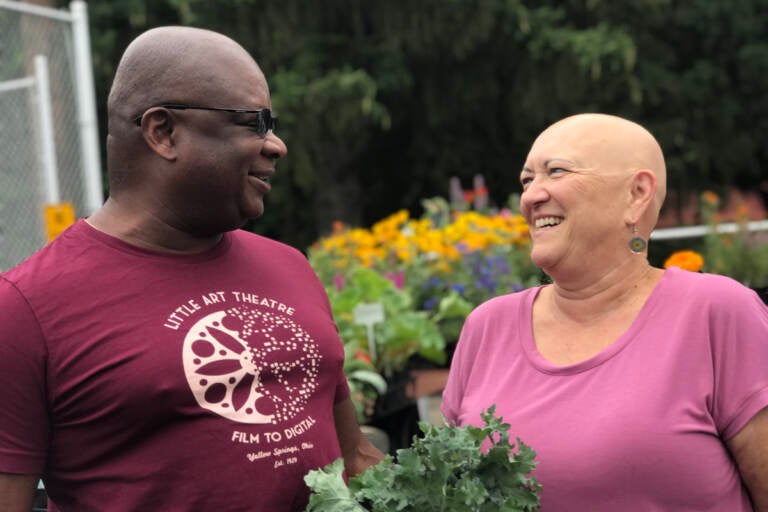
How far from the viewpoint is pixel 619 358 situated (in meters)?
2.16

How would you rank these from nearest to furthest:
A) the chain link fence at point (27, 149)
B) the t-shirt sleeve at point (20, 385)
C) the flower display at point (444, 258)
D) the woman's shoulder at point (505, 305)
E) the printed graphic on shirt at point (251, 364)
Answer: the t-shirt sleeve at point (20, 385) → the printed graphic on shirt at point (251, 364) → the woman's shoulder at point (505, 305) → the flower display at point (444, 258) → the chain link fence at point (27, 149)

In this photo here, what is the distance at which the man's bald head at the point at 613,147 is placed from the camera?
7.23 ft

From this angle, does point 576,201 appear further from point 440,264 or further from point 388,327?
point 440,264

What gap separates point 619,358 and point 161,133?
1.04 m

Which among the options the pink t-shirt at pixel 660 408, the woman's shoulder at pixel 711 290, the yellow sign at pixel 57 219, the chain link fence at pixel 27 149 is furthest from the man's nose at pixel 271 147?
the chain link fence at pixel 27 149

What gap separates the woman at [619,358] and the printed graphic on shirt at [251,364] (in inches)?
16.3

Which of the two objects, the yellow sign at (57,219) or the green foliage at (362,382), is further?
the yellow sign at (57,219)

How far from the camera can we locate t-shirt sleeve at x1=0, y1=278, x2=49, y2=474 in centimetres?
185

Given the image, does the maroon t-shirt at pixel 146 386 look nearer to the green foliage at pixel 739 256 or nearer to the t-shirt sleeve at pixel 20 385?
the t-shirt sleeve at pixel 20 385

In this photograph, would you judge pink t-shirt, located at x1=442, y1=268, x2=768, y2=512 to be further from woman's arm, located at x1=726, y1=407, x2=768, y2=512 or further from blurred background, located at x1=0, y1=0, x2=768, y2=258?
blurred background, located at x1=0, y1=0, x2=768, y2=258

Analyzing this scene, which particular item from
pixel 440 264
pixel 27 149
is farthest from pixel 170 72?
pixel 27 149

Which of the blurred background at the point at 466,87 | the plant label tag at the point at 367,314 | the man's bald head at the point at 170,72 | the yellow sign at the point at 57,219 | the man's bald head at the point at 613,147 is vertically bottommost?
the blurred background at the point at 466,87

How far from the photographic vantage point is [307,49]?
13.8 m

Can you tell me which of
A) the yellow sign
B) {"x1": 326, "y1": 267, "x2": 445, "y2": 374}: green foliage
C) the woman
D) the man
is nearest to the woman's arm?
the woman
